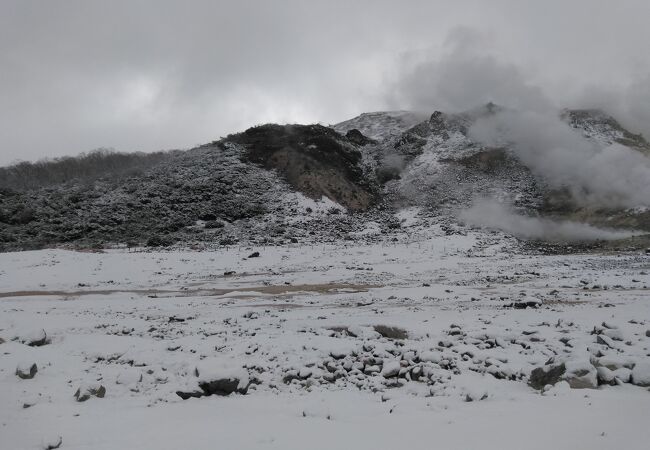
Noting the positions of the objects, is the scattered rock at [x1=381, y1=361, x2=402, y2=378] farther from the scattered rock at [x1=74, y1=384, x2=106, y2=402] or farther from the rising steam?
the rising steam

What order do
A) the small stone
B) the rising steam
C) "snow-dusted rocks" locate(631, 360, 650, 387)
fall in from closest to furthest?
"snow-dusted rocks" locate(631, 360, 650, 387)
the small stone
the rising steam

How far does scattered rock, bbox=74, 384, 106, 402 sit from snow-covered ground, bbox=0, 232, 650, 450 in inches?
1.4

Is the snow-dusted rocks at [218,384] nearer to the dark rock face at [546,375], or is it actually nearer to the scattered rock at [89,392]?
the scattered rock at [89,392]

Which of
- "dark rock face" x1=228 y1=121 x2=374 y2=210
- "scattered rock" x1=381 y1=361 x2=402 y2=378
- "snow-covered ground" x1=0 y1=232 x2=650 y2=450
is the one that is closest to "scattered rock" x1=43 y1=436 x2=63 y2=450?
"snow-covered ground" x1=0 y1=232 x2=650 y2=450

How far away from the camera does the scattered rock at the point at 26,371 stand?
925cm

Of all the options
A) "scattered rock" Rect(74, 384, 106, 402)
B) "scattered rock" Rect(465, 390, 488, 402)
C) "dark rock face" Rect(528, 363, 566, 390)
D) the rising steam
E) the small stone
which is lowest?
"scattered rock" Rect(74, 384, 106, 402)

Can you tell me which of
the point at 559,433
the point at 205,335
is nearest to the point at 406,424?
the point at 559,433

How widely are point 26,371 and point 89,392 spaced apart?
1919mm

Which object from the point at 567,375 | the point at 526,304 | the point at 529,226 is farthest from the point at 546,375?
the point at 529,226

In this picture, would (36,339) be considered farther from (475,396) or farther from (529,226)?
(529,226)

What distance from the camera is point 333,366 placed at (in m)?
9.61

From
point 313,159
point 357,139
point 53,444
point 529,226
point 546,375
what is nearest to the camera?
point 53,444

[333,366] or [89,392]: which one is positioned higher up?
[333,366]

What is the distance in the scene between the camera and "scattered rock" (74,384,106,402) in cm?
835
